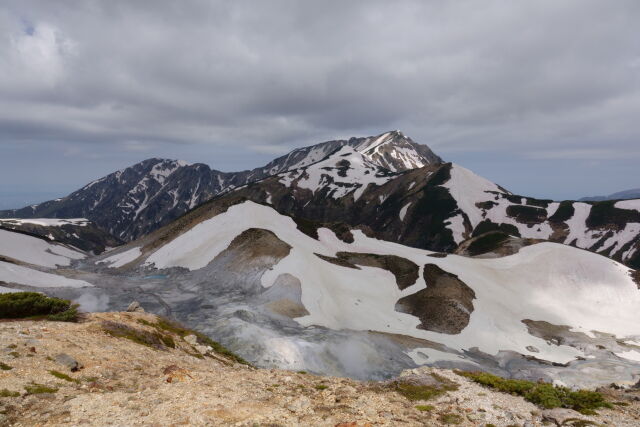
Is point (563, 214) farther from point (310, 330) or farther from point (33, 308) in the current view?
point (33, 308)

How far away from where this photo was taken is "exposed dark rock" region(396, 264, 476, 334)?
76500 millimetres

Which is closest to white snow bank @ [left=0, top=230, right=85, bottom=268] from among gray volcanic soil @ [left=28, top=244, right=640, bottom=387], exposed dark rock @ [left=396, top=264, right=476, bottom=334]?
gray volcanic soil @ [left=28, top=244, right=640, bottom=387]

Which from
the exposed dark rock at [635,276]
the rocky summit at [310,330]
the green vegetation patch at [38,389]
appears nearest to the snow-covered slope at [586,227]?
the rocky summit at [310,330]

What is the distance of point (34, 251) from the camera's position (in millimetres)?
136125

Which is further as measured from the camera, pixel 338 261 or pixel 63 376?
pixel 338 261

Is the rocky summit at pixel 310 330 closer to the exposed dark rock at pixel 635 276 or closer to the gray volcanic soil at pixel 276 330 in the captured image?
the gray volcanic soil at pixel 276 330

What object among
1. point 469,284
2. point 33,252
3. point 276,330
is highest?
point 33,252

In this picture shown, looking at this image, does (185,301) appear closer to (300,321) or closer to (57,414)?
(300,321)

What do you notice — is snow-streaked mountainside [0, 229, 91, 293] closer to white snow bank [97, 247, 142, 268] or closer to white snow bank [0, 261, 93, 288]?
white snow bank [97, 247, 142, 268]

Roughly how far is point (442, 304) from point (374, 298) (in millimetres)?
16226

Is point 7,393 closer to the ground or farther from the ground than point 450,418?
farther from the ground

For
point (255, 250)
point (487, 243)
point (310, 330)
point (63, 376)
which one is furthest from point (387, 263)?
point (63, 376)

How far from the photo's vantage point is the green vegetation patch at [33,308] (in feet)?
82.2

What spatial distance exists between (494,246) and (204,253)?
10141 centimetres
